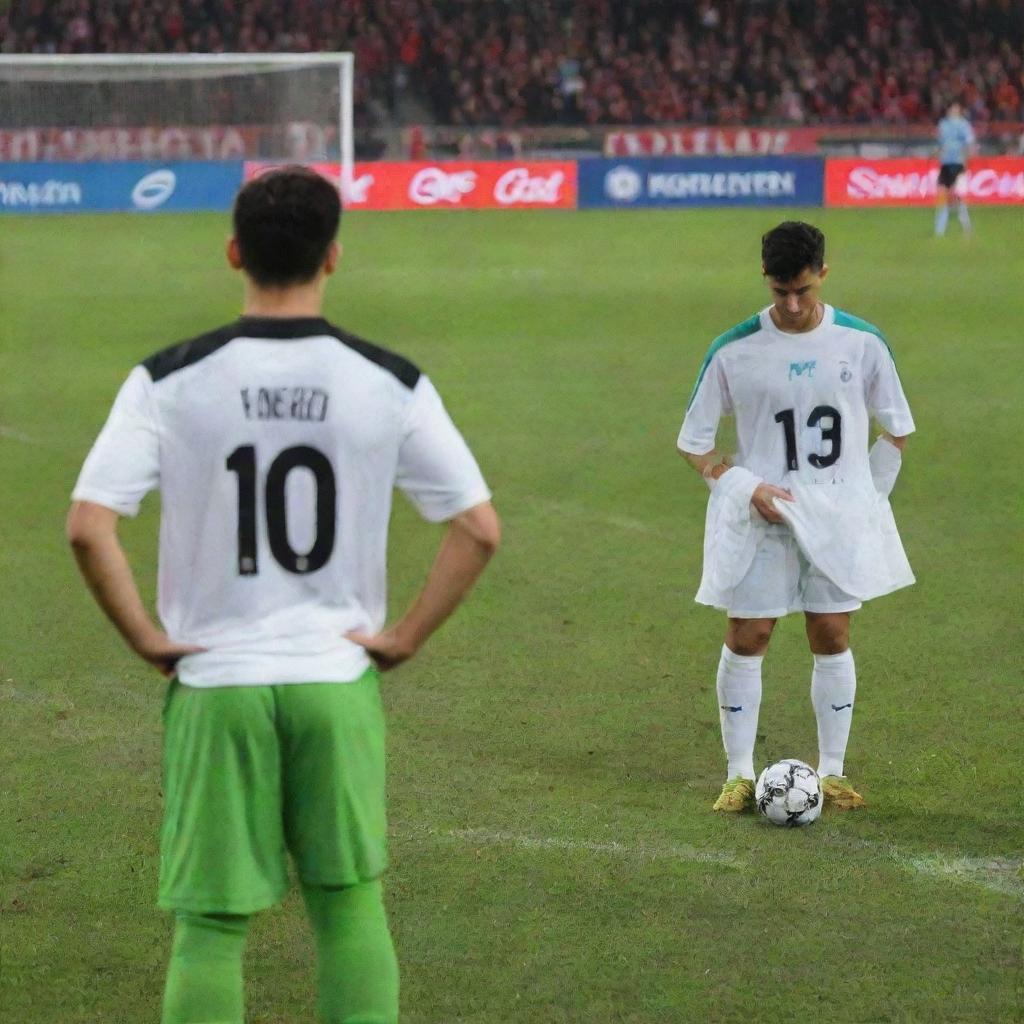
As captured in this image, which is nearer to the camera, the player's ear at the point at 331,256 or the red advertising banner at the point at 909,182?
the player's ear at the point at 331,256

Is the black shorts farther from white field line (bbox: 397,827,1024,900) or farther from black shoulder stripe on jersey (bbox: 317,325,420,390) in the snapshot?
black shoulder stripe on jersey (bbox: 317,325,420,390)

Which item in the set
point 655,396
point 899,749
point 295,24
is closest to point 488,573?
point 899,749

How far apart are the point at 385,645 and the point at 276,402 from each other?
50 cm

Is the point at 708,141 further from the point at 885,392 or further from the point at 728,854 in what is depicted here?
the point at 728,854

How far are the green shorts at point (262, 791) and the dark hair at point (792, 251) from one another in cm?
256

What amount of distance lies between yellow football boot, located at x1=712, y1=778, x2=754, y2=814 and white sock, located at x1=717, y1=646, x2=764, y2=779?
2.3 inches

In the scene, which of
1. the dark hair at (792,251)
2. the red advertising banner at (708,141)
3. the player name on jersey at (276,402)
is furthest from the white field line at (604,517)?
the red advertising banner at (708,141)

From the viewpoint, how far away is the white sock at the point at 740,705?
5570 mm

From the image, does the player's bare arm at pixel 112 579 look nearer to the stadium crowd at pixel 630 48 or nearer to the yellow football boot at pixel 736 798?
the yellow football boot at pixel 736 798

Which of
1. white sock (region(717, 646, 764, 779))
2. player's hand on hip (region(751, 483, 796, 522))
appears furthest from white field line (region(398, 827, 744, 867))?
player's hand on hip (region(751, 483, 796, 522))

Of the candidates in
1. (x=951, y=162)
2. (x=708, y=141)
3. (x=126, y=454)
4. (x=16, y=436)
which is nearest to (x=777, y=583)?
(x=126, y=454)

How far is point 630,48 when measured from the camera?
40.8 metres

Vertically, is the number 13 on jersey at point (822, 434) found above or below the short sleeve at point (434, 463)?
above

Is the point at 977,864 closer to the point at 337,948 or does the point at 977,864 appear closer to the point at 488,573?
the point at 337,948
